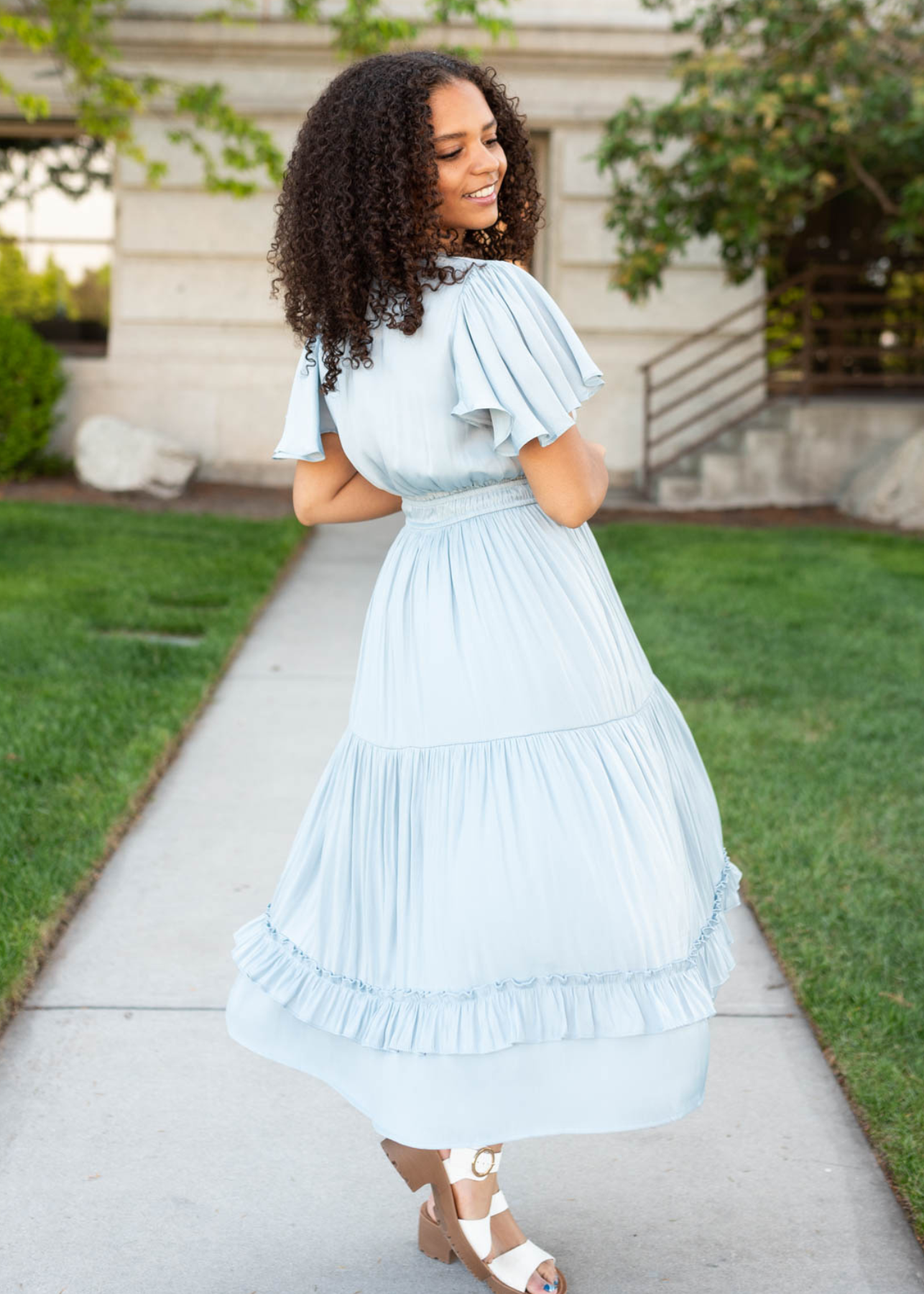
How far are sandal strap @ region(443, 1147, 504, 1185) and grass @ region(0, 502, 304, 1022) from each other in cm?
139

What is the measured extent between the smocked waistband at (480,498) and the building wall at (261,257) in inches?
454

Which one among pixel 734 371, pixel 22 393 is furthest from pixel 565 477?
pixel 734 371

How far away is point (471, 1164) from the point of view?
2236 mm

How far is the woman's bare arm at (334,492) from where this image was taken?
238cm

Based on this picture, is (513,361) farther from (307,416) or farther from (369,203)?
(307,416)

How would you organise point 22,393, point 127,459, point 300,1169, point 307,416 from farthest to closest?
point 22,393 < point 127,459 < point 300,1169 < point 307,416

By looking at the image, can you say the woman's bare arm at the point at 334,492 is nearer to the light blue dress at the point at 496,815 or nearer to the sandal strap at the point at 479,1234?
the light blue dress at the point at 496,815

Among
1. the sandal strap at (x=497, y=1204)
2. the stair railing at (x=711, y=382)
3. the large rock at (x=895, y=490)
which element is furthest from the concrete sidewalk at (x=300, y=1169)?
the stair railing at (x=711, y=382)

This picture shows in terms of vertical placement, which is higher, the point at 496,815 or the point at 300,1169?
the point at 496,815

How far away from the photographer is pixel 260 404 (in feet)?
45.6

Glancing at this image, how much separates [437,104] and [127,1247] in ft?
6.47

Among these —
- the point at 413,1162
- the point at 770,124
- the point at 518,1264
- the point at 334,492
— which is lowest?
the point at 518,1264

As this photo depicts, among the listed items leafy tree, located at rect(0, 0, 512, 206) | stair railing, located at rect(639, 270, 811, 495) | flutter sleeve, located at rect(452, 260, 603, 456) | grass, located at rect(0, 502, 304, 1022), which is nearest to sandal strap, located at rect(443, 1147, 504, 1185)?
flutter sleeve, located at rect(452, 260, 603, 456)

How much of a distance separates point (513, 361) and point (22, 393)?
11602 mm
